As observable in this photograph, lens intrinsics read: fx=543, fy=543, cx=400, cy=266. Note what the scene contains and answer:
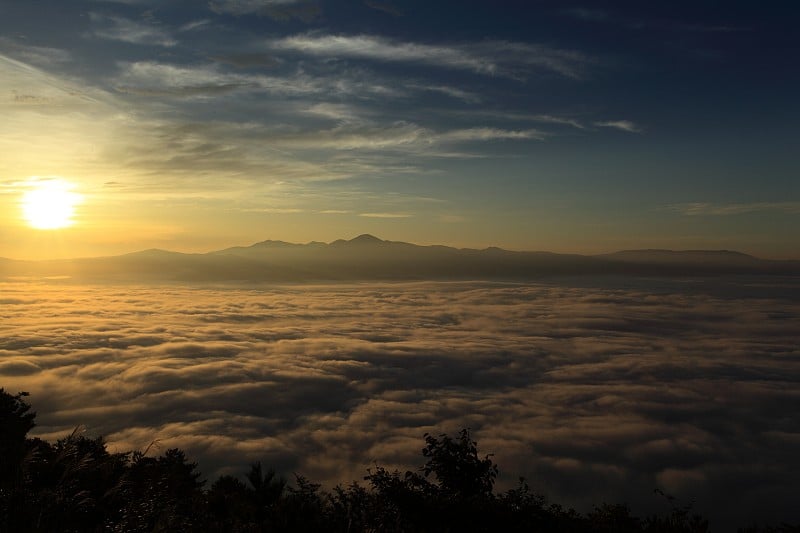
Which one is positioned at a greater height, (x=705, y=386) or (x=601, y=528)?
(x=601, y=528)

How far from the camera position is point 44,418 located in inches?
4914

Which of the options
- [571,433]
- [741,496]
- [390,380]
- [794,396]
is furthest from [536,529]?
[794,396]

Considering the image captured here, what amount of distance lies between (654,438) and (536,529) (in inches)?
4891

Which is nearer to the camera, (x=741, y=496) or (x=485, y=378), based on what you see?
(x=741, y=496)

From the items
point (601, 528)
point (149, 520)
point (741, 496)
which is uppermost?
point (149, 520)

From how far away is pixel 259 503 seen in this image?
27188 mm

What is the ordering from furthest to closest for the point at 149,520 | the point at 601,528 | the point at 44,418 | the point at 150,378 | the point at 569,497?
the point at 150,378, the point at 44,418, the point at 569,497, the point at 601,528, the point at 149,520

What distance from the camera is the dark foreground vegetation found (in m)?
8.34

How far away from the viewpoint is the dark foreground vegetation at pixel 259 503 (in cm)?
834

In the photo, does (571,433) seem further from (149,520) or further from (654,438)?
(149,520)

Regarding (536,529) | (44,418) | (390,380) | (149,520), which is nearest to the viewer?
(149,520)

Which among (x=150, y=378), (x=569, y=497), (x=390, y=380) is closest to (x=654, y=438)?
(x=569, y=497)

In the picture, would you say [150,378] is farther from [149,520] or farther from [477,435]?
[149,520]

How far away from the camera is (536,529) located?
2089 centimetres
